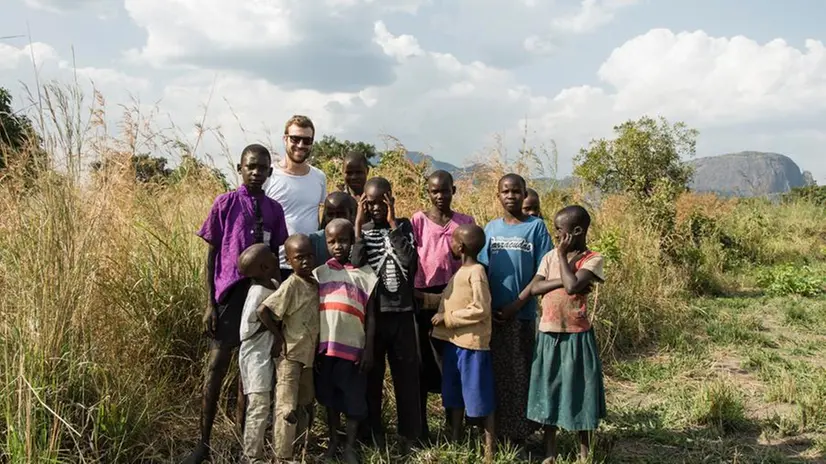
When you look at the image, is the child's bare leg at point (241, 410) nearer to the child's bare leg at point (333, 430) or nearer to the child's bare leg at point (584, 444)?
the child's bare leg at point (333, 430)

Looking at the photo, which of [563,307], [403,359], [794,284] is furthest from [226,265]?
[794,284]

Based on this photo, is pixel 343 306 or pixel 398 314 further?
pixel 398 314

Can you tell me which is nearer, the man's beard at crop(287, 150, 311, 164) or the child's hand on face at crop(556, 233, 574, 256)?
the child's hand on face at crop(556, 233, 574, 256)

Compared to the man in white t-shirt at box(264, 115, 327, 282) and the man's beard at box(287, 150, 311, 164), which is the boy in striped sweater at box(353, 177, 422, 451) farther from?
the man's beard at box(287, 150, 311, 164)

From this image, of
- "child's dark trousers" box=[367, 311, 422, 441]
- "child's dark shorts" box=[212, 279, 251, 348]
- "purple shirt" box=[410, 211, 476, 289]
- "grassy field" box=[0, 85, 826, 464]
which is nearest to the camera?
"grassy field" box=[0, 85, 826, 464]

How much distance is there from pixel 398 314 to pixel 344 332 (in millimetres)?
303

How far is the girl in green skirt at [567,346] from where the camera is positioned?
9.79 feet

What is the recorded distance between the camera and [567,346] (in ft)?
9.98

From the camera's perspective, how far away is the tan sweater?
10.1 feet

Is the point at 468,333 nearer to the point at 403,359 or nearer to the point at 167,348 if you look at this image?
the point at 403,359

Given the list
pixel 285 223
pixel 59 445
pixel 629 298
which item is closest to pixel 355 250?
pixel 285 223

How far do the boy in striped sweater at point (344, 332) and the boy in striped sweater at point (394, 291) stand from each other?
9cm

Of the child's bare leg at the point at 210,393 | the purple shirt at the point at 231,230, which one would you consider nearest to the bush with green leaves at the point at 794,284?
the purple shirt at the point at 231,230

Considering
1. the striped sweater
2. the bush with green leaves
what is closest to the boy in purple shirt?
the striped sweater
